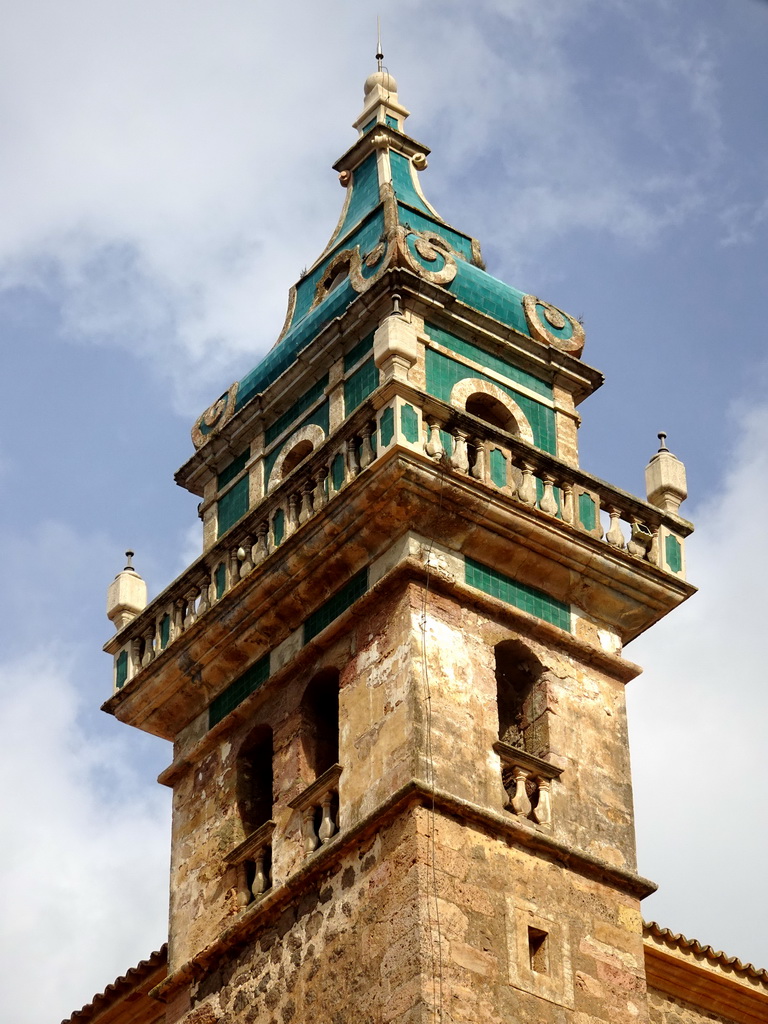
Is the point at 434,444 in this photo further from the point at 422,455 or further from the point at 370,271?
the point at 370,271

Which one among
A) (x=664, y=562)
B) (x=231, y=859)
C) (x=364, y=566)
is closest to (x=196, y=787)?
(x=231, y=859)

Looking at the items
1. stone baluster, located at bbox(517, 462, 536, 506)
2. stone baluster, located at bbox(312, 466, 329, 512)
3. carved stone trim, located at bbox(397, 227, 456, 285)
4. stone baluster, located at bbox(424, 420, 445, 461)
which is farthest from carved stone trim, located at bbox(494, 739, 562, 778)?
carved stone trim, located at bbox(397, 227, 456, 285)

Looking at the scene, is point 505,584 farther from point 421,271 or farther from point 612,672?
point 421,271

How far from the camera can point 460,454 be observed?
→ 2616 centimetres

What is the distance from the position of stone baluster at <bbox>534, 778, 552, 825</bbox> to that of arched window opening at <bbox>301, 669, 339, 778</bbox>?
85.1 inches

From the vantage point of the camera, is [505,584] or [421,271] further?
[421,271]

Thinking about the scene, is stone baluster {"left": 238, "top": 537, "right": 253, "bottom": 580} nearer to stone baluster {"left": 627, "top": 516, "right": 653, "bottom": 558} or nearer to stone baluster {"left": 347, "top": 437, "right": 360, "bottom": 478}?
stone baluster {"left": 347, "top": 437, "right": 360, "bottom": 478}

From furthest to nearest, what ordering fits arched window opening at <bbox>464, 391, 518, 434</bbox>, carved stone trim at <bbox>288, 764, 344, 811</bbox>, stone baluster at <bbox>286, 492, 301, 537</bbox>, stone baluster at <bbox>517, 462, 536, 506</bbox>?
arched window opening at <bbox>464, 391, 518, 434</bbox>, stone baluster at <bbox>286, 492, 301, 537</bbox>, stone baluster at <bbox>517, 462, 536, 506</bbox>, carved stone trim at <bbox>288, 764, 344, 811</bbox>

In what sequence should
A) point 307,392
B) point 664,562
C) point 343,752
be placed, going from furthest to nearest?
point 307,392, point 664,562, point 343,752

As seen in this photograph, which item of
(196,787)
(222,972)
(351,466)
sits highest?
(351,466)

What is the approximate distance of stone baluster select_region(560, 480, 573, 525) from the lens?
26.8 meters

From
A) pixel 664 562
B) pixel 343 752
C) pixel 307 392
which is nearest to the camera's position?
pixel 343 752

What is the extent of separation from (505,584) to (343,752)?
2414mm

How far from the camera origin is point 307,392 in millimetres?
29406
